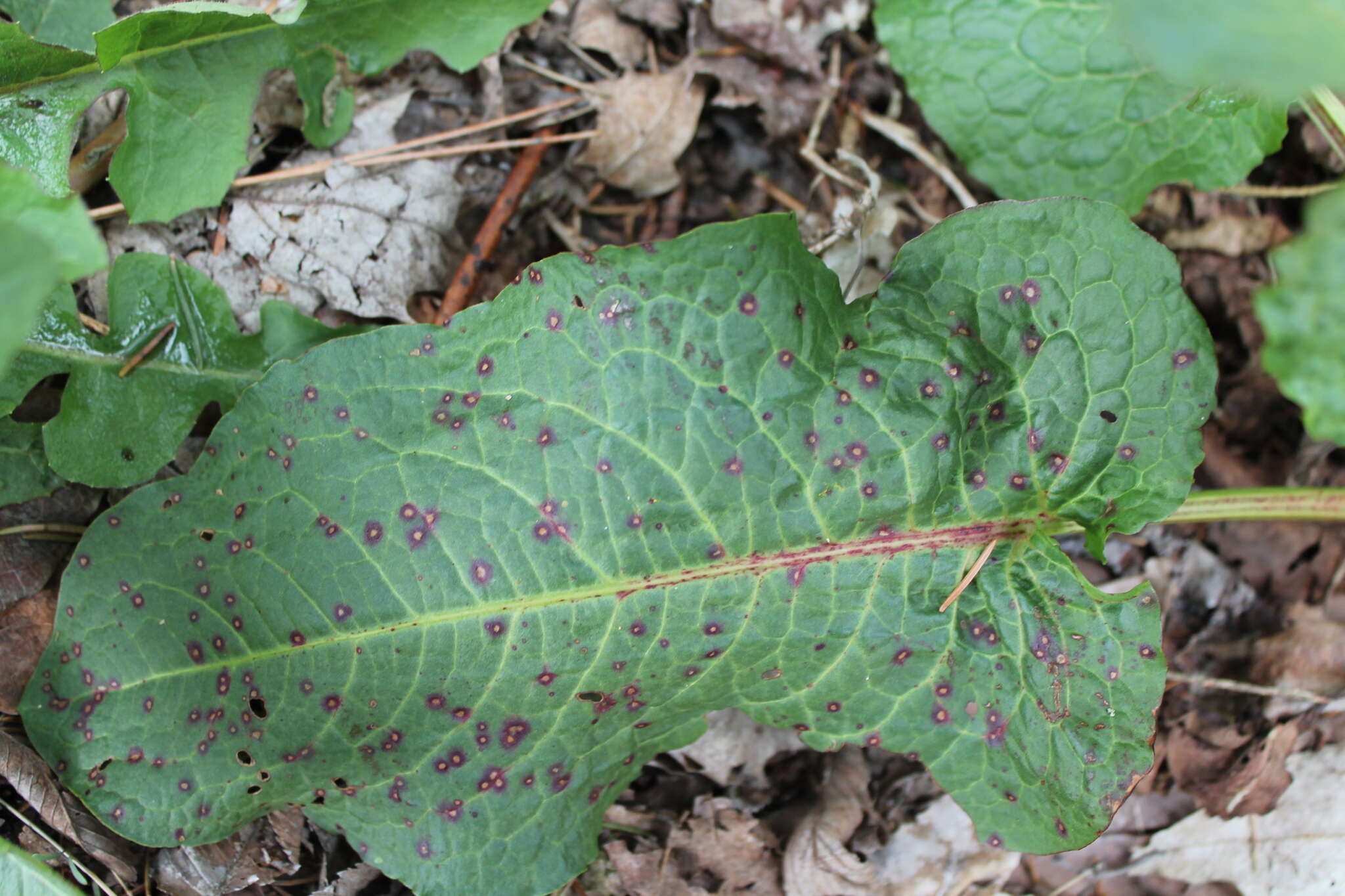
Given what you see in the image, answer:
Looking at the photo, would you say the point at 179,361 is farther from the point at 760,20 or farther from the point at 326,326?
the point at 760,20

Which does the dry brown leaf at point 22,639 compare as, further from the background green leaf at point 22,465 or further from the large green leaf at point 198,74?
the large green leaf at point 198,74

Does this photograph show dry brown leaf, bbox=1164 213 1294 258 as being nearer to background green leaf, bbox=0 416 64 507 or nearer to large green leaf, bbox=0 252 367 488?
large green leaf, bbox=0 252 367 488

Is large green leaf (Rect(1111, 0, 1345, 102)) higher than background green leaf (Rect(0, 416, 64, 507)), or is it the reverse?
large green leaf (Rect(1111, 0, 1345, 102))

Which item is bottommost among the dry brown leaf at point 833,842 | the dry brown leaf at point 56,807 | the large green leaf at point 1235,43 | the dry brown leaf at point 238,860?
the dry brown leaf at point 833,842

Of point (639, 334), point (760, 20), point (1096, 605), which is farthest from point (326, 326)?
point (1096, 605)

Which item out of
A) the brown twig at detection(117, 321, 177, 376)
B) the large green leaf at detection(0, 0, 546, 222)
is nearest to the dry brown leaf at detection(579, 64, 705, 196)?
the large green leaf at detection(0, 0, 546, 222)

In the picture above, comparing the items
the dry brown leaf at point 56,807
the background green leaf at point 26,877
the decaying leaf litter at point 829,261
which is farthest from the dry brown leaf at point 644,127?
the background green leaf at point 26,877
